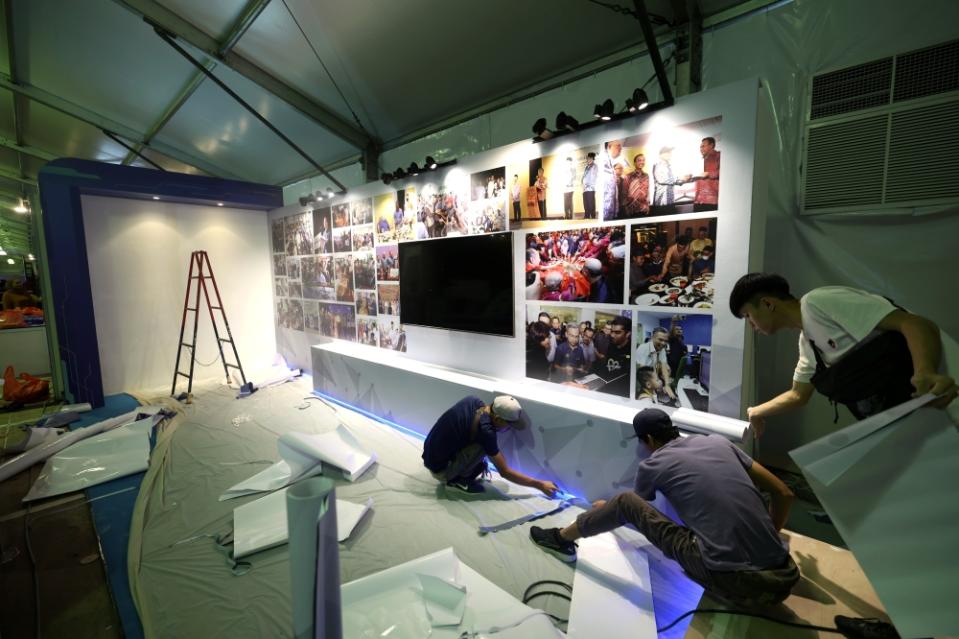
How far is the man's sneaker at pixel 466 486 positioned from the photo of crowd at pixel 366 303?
7.88ft

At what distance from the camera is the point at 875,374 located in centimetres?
131

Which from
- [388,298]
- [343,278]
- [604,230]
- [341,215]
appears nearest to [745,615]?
[604,230]

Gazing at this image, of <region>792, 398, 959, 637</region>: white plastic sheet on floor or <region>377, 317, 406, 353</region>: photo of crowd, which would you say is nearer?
<region>792, 398, 959, 637</region>: white plastic sheet on floor

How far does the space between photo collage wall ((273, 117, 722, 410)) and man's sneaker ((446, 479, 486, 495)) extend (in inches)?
36.1

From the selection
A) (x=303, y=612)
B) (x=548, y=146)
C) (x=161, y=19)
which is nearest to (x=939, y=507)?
(x=303, y=612)

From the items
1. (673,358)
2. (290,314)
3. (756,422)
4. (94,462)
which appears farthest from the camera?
(290,314)

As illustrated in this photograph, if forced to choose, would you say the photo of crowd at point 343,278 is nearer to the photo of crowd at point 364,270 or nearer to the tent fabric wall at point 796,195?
the photo of crowd at point 364,270

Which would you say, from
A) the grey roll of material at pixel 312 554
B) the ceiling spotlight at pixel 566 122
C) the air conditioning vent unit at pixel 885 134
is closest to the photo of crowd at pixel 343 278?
the ceiling spotlight at pixel 566 122

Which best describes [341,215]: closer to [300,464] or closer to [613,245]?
[300,464]

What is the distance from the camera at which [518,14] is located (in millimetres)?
2662

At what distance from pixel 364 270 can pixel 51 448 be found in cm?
315

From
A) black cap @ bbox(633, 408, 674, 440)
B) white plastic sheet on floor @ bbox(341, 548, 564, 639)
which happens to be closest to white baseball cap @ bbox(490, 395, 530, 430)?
black cap @ bbox(633, 408, 674, 440)

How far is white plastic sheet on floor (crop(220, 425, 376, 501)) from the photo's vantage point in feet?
8.84

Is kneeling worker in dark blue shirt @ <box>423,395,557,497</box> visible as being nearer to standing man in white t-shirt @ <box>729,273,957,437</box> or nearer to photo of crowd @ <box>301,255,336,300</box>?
standing man in white t-shirt @ <box>729,273,957,437</box>
